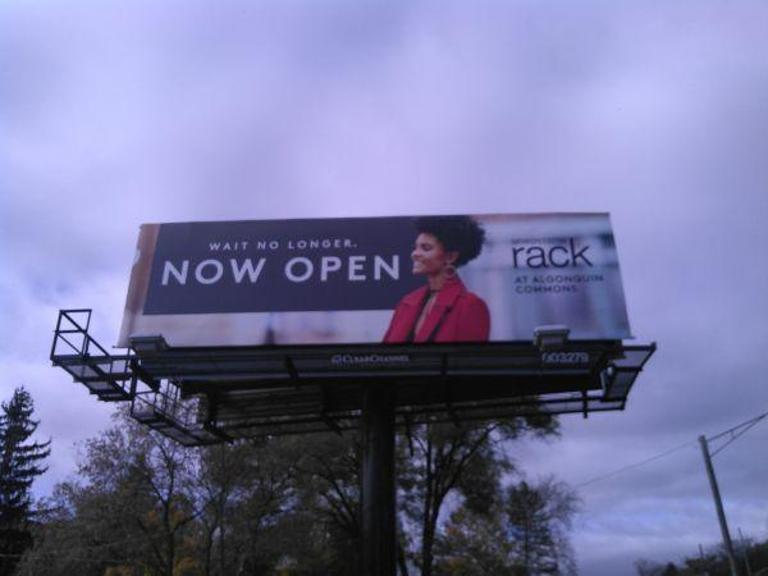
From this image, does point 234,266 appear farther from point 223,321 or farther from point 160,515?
point 160,515

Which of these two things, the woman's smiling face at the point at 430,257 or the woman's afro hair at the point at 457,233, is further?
the woman's afro hair at the point at 457,233

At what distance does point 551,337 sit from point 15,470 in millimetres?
67239

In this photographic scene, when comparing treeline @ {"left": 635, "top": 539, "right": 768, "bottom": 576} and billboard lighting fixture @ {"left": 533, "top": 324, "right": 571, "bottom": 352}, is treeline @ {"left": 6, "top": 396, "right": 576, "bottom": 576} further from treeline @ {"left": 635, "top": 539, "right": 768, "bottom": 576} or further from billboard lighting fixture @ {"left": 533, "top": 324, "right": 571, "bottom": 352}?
treeline @ {"left": 635, "top": 539, "right": 768, "bottom": 576}

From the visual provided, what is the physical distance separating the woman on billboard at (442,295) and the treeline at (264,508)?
44.7 ft

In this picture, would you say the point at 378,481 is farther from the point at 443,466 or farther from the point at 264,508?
the point at 443,466

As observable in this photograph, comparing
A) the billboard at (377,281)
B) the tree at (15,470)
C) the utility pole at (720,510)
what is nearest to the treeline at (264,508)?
the utility pole at (720,510)

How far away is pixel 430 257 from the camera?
56.4 feet

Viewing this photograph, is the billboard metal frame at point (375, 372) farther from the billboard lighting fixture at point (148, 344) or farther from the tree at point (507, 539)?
the tree at point (507, 539)

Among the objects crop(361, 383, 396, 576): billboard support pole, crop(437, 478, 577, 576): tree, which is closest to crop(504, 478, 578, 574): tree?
crop(437, 478, 577, 576): tree

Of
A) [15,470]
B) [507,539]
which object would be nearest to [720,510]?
[507,539]

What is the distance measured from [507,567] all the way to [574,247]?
2579 cm

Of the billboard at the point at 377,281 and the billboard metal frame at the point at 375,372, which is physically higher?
the billboard at the point at 377,281

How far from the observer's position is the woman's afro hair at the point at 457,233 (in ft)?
56.6

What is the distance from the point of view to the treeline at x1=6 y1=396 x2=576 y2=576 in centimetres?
2658
